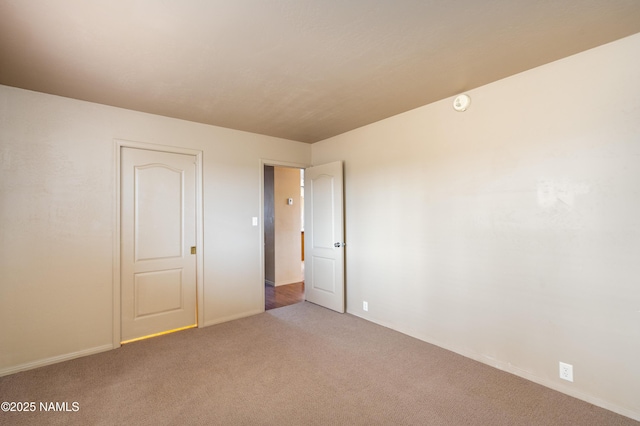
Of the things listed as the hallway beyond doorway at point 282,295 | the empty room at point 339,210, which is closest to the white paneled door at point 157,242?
the empty room at point 339,210

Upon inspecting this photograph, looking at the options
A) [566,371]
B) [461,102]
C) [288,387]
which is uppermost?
[461,102]

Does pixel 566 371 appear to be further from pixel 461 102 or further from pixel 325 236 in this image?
pixel 325 236

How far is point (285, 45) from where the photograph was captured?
2.03 m

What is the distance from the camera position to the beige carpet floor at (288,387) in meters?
2.01

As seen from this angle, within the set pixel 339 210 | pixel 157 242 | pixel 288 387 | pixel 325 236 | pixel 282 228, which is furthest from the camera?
pixel 282 228

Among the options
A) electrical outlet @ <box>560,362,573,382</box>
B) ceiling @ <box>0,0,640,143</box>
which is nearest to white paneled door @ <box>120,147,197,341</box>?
ceiling @ <box>0,0,640,143</box>

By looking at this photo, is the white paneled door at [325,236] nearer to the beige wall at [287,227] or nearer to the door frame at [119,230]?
the beige wall at [287,227]

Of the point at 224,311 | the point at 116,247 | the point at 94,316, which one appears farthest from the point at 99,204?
the point at 224,311

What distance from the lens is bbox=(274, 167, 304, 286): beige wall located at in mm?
5809

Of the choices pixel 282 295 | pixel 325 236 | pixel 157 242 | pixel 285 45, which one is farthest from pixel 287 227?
pixel 285 45

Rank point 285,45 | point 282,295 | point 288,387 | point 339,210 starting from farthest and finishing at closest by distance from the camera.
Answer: point 282,295 → point 339,210 → point 288,387 → point 285,45

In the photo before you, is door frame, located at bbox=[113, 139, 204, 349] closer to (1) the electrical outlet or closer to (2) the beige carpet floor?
(2) the beige carpet floor

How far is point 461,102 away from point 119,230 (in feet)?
12.0

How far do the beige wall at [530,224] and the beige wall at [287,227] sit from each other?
2.69 m
